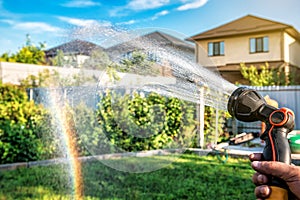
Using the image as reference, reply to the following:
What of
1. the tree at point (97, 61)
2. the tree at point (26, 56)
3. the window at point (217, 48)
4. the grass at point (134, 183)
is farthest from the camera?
the tree at point (26, 56)

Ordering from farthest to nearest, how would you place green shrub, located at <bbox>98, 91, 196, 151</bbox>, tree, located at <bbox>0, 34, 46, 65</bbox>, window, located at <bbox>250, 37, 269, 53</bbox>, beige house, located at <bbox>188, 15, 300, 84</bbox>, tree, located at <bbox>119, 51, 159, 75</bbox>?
tree, located at <bbox>0, 34, 46, 65</bbox> → window, located at <bbox>250, 37, 269, 53</bbox> → beige house, located at <bbox>188, 15, 300, 84</bbox> → green shrub, located at <bbox>98, 91, 196, 151</bbox> → tree, located at <bbox>119, 51, 159, 75</bbox>

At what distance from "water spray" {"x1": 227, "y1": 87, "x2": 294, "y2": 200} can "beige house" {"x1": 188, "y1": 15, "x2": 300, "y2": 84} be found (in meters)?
17.9

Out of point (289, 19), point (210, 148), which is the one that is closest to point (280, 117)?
point (210, 148)

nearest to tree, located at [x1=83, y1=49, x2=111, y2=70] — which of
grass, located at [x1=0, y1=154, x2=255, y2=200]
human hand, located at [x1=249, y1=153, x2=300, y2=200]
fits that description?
grass, located at [x1=0, y1=154, x2=255, y2=200]

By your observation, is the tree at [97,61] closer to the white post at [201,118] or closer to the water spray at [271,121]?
the white post at [201,118]

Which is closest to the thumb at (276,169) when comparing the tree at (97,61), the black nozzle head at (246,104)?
the black nozzle head at (246,104)

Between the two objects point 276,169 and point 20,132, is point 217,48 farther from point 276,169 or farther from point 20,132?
point 276,169

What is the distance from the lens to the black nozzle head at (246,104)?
0.99 meters

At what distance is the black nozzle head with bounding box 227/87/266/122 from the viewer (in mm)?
989

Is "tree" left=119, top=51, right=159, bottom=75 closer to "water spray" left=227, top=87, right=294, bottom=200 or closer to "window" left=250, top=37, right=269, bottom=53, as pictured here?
"water spray" left=227, top=87, right=294, bottom=200

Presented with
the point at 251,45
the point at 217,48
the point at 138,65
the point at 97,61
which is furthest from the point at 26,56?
the point at 138,65

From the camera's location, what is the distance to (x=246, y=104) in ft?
3.26

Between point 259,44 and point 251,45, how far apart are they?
1.53ft

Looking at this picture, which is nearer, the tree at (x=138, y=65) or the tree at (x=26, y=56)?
the tree at (x=138, y=65)
